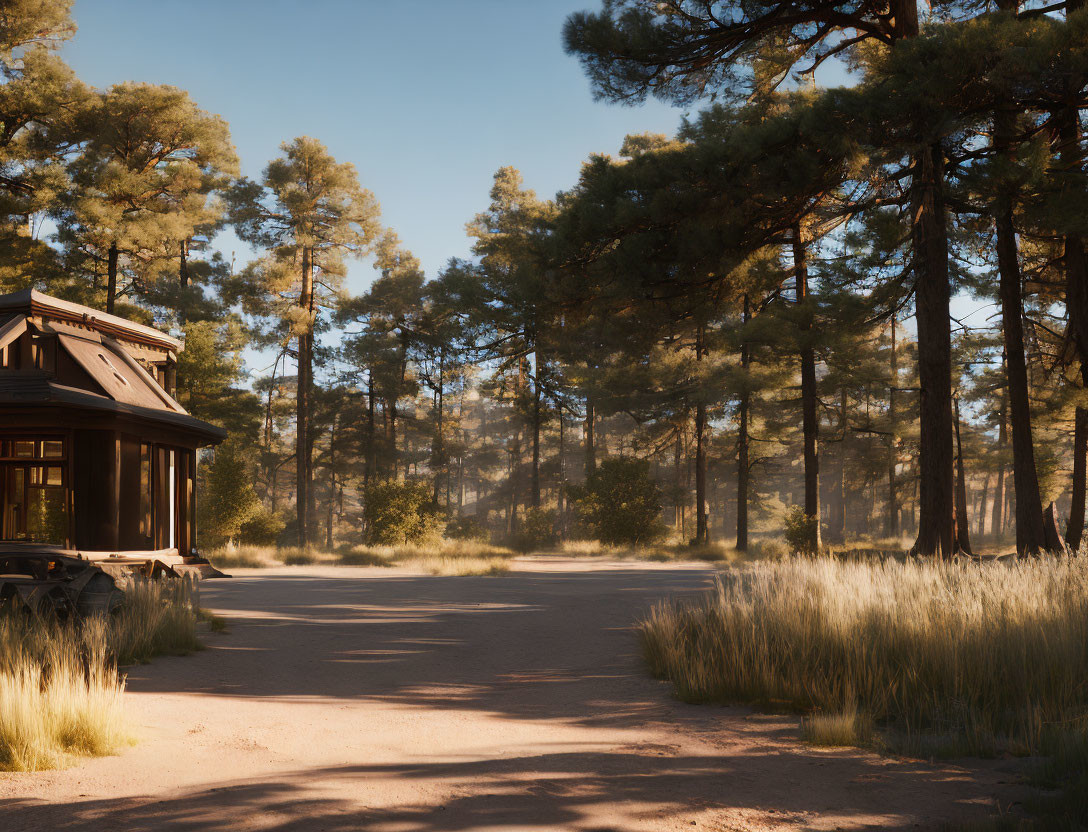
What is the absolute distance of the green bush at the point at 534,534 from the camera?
31.2 meters

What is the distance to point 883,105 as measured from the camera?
438 inches

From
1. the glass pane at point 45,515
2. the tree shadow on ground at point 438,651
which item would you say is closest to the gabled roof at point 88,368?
the glass pane at point 45,515

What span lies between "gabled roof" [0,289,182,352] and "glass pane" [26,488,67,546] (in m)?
3.28

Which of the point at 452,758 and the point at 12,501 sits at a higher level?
the point at 12,501

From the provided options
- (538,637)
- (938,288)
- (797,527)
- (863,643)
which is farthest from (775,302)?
(863,643)

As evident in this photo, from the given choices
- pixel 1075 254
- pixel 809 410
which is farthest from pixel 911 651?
pixel 809 410

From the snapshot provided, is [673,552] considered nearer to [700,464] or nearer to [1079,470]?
[700,464]

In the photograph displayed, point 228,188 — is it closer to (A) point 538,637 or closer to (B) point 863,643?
(A) point 538,637

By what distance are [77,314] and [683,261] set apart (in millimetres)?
11014

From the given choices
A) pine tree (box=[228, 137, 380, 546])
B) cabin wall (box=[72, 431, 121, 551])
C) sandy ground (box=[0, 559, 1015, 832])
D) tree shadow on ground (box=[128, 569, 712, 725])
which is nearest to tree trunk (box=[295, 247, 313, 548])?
pine tree (box=[228, 137, 380, 546])

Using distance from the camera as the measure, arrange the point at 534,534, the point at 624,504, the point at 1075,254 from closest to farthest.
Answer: the point at 1075,254 → the point at 624,504 → the point at 534,534

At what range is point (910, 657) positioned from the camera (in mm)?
6348

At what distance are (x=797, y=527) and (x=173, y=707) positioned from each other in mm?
21786

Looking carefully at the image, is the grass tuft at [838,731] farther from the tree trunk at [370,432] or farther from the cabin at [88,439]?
the tree trunk at [370,432]
